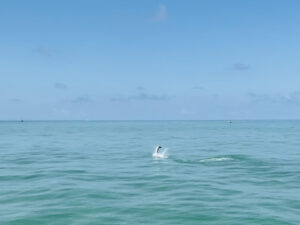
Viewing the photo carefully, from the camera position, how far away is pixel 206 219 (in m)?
20.8


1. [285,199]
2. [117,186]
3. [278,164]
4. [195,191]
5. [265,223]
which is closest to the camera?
[265,223]

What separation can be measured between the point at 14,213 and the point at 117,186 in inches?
389

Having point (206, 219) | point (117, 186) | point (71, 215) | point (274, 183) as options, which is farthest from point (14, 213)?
point (274, 183)

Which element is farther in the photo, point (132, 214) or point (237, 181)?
point (237, 181)

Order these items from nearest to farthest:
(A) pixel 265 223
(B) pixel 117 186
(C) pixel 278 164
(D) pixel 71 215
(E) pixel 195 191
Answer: (A) pixel 265 223 < (D) pixel 71 215 < (E) pixel 195 191 < (B) pixel 117 186 < (C) pixel 278 164

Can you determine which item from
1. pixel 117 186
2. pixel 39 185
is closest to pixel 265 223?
pixel 117 186

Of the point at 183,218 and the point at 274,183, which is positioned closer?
the point at 183,218

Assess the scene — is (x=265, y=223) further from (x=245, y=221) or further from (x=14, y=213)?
(x=14, y=213)

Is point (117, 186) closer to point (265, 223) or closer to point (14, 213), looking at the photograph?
point (14, 213)

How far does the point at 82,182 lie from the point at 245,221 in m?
16.5

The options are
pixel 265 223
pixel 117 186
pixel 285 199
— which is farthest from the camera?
pixel 117 186

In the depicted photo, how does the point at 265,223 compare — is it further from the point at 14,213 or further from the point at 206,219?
the point at 14,213

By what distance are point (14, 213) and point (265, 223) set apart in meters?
15.4

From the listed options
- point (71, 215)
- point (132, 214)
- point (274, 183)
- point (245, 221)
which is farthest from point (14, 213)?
point (274, 183)
